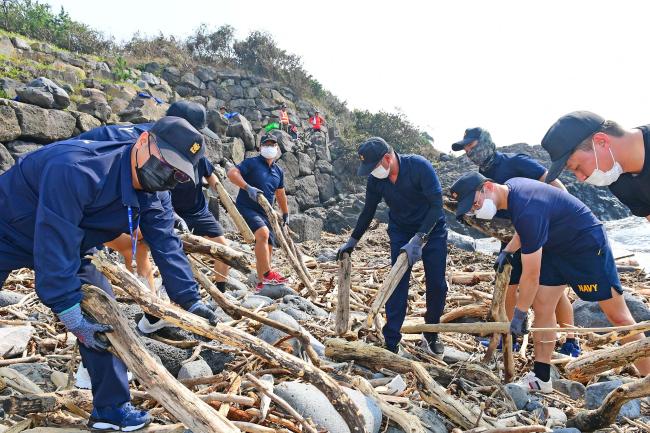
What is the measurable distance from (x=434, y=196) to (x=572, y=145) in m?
1.80

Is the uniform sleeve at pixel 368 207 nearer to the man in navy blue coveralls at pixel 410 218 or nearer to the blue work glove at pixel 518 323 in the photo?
the man in navy blue coveralls at pixel 410 218

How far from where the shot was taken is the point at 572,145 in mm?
3064

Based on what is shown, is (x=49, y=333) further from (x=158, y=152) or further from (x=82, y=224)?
(x=158, y=152)

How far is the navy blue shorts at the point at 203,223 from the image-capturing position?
586 centimetres

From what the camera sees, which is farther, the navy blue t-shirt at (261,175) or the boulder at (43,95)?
the boulder at (43,95)

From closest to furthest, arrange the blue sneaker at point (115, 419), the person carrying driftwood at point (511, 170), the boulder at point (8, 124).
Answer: the blue sneaker at point (115, 419) < the person carrying driftwood at point (511, 170) < the boulder at point (8, 124)

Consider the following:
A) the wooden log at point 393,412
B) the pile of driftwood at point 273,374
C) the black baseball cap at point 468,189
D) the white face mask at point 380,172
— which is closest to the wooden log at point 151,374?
the pile of driftwood at point 273,374

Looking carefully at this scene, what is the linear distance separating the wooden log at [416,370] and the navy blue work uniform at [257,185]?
3.06 meters

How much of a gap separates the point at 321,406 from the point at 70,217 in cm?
171

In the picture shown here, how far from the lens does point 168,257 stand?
331cm

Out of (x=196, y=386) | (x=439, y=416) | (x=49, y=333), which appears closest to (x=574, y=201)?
Answer: (x=439, y=416)

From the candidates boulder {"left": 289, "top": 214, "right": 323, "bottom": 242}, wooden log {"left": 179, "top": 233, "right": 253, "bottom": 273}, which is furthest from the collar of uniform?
boulder {"left": 289, "top": 214, "right": 323, "bottom": 242}

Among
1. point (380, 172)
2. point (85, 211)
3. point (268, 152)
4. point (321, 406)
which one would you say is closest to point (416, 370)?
point (321, 406)

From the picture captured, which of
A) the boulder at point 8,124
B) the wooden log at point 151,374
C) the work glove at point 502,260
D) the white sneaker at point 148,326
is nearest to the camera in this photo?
the wooden log at point 151,374
